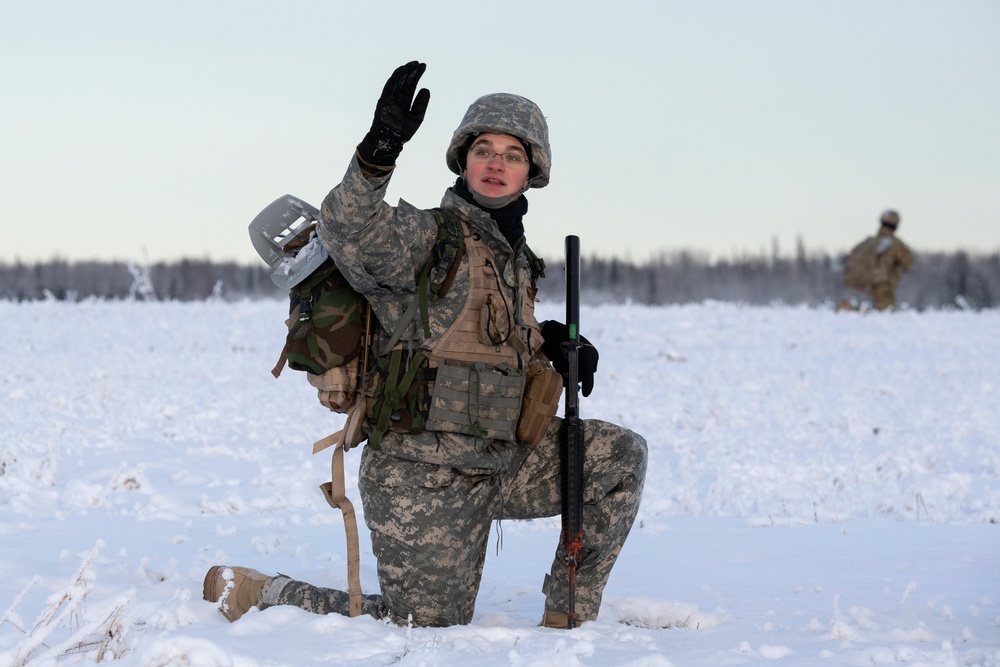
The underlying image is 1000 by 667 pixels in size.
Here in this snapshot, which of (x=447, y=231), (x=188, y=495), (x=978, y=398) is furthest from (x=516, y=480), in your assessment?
(x=978, y=398)

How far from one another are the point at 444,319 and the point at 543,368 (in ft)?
1.55

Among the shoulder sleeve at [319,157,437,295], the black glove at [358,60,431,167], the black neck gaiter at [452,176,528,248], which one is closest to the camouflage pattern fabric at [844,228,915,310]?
the black neck gaiter at [452,176,528,248]

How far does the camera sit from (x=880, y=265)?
904 inches

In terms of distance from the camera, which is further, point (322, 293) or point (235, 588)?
point (235, 588)

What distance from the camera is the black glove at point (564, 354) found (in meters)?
4.43

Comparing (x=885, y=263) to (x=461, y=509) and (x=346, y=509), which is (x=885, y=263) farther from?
(x=346, y=509)

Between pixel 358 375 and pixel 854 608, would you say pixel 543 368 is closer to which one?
pixel 358 375

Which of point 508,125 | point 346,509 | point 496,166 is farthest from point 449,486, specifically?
point 508,125

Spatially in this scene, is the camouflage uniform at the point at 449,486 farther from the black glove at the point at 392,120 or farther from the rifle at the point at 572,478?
the black glove at the point at 392,120

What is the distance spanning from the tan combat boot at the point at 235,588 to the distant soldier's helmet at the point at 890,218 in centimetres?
2157

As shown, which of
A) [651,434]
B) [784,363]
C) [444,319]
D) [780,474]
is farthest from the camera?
[784,363]

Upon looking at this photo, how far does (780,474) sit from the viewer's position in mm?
7953

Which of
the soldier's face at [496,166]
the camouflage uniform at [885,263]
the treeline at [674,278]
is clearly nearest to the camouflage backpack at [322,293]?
the soldier's face at [496,166]

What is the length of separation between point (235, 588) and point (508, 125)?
2.15m
